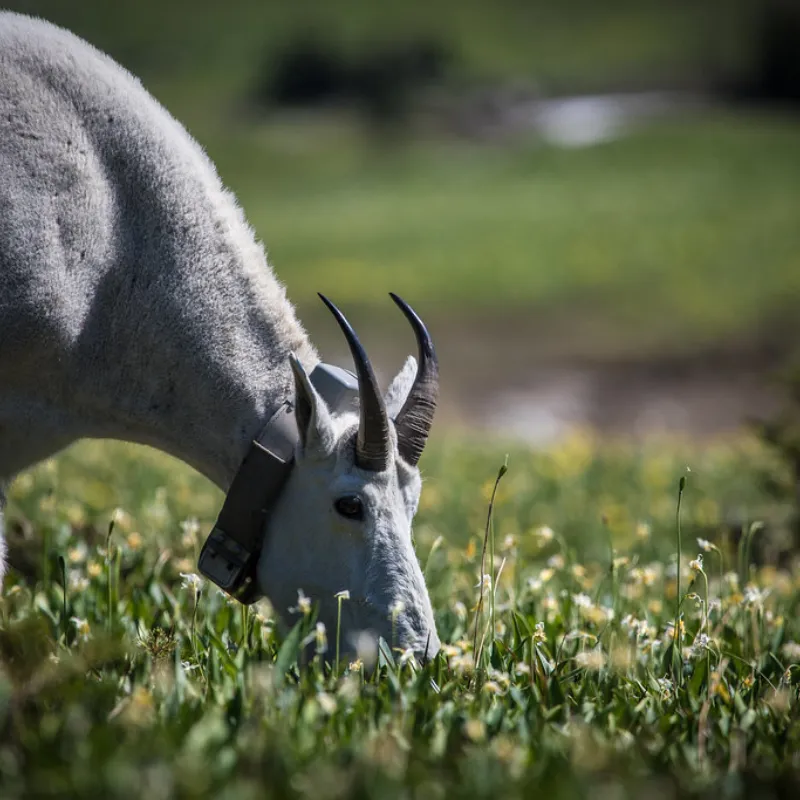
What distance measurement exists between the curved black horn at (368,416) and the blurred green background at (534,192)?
2.74m

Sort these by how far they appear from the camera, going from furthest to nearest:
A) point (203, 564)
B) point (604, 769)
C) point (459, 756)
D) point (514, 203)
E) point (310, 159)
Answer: point (310, 159)
point (514, 203)
point (203, 564)
point (459, 756)
point (604, 769)

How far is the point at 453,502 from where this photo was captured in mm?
8211

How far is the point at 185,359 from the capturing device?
428 centimetres

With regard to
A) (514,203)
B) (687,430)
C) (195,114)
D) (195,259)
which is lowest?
(687,430)

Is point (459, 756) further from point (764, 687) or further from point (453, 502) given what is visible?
point (453, 502)

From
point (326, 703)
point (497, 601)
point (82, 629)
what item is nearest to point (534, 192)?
point (497, 601)

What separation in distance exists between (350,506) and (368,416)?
33cm

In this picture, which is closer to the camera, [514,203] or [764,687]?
[764,687]

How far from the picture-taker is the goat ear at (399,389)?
4.36 m

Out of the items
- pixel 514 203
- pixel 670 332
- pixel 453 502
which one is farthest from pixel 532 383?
pixel 514 203

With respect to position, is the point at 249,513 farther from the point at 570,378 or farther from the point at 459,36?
the point at 459,36

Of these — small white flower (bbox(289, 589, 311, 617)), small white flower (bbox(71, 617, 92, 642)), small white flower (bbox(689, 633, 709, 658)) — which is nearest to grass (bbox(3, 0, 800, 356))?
small white flower (bbox(71, 617, 92, 642))

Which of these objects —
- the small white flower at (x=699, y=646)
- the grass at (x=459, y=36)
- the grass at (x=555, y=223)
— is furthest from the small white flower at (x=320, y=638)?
the grass at (x=459, y=36)

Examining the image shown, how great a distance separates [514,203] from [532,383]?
18.5 meters
